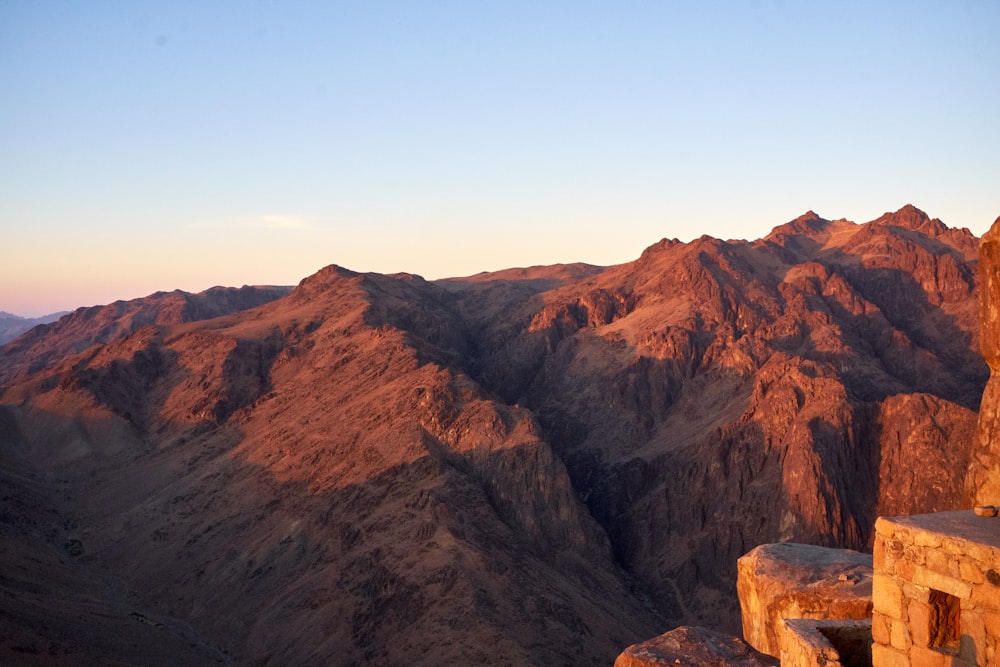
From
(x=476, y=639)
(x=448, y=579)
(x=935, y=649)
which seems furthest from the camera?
(x=448, y=579)

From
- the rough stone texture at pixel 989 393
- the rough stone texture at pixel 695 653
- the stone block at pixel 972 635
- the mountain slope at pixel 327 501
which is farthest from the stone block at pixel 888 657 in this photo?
the mountain slope at pixel 327 501

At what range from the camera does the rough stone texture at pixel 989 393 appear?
279 inches

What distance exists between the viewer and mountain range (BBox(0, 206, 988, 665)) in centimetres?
3672

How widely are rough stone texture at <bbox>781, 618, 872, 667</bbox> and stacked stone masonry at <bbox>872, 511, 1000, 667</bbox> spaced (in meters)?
0.83

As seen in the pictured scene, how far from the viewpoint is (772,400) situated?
170 feet

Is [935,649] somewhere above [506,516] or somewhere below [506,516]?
above

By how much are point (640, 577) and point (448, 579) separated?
14055mm

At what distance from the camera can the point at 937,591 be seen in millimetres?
6520

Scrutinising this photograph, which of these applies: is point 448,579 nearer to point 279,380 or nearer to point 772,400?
point 772,400

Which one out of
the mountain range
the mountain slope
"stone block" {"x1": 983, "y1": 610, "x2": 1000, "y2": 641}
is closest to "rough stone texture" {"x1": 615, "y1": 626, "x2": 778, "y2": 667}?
"stone block" {"x1": 983, "y1": 610, "x2": 1000, "y2": 641}

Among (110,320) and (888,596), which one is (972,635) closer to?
(888,596)

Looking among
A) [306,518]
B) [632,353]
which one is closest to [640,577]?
[306,518]

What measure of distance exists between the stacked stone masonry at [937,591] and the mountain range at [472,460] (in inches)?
923

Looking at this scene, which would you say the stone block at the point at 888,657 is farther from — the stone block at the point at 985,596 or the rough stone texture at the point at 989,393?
the rough stone texture at the point at 989,393
